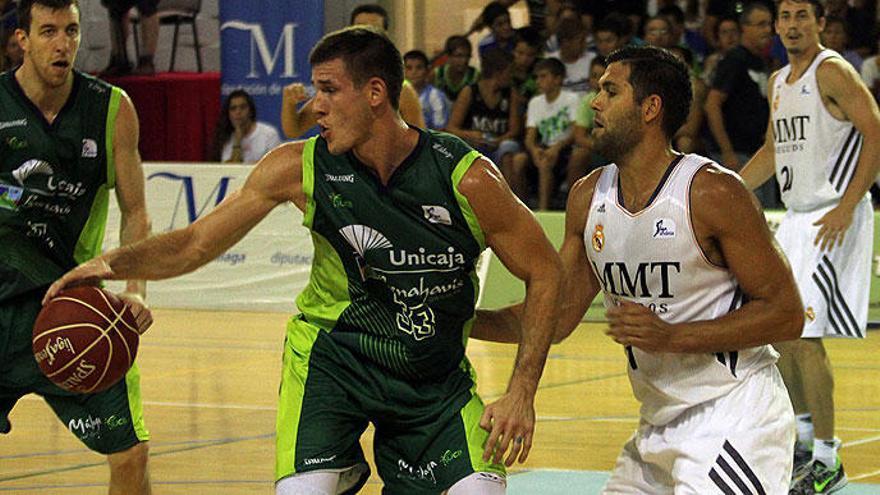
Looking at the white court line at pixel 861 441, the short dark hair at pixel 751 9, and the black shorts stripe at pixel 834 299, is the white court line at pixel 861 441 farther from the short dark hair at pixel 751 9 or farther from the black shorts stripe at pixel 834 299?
the short dark hair at pixel 751 9

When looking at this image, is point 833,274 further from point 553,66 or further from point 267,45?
point 267,45

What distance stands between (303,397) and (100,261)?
674 mm

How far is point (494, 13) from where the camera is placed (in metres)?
14.5

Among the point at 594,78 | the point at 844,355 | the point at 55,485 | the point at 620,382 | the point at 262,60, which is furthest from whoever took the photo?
the point at 262,60

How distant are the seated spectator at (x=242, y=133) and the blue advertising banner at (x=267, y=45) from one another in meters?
0.21

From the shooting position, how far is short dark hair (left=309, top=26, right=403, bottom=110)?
4551 millimetres

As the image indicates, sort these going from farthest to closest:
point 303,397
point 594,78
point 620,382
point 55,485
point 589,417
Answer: point 594,78 → point 620,382 → point 589,417 → point 55,485 → point 303,397

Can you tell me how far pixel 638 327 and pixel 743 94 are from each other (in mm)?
8345

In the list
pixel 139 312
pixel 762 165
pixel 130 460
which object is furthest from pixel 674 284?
pixel 762 165

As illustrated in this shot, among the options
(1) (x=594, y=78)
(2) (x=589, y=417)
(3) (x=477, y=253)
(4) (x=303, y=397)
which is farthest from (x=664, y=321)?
(1) (x=594, y=78)

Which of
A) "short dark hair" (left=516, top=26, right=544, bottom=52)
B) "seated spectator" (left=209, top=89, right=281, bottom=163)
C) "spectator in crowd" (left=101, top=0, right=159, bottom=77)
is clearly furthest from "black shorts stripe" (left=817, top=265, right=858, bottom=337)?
"spectator in crowd" (left=101, top=0, right=159, bottom=77)

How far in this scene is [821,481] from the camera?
6.70 meters

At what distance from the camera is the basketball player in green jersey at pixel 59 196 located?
17.4 ft

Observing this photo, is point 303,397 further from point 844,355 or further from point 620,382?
point 844,355
